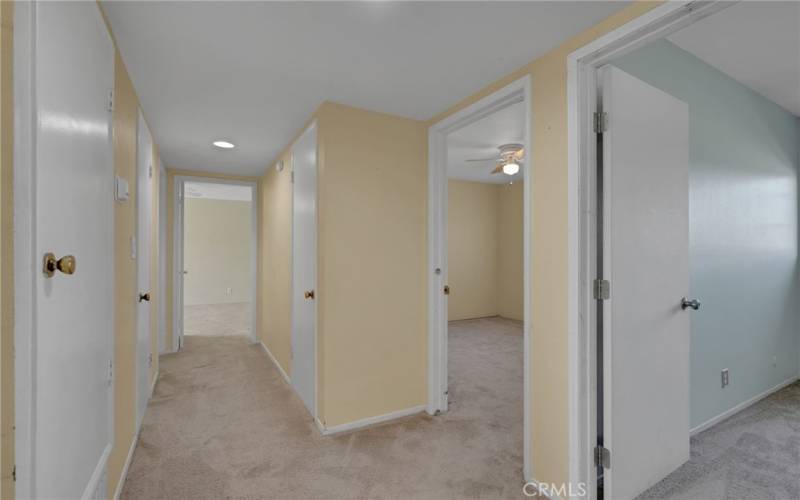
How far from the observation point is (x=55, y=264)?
87cm

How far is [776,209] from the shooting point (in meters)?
2.84

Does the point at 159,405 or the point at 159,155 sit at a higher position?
the point at 159,155

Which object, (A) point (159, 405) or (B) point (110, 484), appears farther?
(A) point (159, 405)

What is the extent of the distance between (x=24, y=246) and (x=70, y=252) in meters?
0.26

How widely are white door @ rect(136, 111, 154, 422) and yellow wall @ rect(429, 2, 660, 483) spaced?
2399mm

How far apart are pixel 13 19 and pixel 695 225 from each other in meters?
3.11

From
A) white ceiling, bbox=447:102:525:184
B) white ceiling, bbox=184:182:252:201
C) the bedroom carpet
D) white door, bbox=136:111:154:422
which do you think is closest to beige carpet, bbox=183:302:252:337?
white ceiling, bbox=184:182:252:201

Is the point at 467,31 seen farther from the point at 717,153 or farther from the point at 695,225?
the point at 717,153

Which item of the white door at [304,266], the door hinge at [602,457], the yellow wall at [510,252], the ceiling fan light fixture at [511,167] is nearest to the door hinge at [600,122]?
the door hinge at [602,457]

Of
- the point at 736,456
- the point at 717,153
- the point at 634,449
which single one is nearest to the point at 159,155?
the point at 634,449

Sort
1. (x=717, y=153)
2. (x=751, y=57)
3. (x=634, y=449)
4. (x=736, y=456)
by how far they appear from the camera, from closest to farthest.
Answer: (x=634, y=449)
(x=736, y=456)
(x=751, y=57)
(x=717, y=153)

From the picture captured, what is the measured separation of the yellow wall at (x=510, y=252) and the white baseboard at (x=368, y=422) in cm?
381

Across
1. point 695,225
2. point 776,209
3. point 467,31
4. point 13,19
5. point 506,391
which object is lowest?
point 506,391

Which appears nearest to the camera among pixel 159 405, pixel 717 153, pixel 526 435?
pixel 526 435
